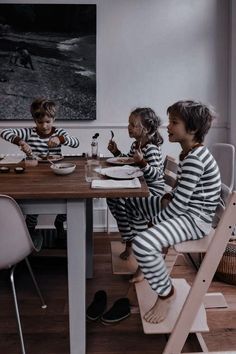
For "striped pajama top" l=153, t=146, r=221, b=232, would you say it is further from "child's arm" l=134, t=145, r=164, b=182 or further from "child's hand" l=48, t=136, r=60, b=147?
"child's hand" l=48, t=136, r=60, b=147

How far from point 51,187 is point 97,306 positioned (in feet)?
2.67

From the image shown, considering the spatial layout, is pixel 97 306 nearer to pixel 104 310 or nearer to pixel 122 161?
pixel 104 310

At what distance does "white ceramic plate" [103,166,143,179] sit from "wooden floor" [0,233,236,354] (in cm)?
75

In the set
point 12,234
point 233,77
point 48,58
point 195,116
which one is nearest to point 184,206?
point 195,116

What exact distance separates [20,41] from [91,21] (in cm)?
62

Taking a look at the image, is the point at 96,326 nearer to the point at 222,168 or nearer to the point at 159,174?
the point at 159,174

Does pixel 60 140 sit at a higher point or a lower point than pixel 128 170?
higher

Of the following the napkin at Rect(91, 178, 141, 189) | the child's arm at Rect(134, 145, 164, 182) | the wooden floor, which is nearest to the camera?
the napkin at Rect(91, 178, 141, 189)

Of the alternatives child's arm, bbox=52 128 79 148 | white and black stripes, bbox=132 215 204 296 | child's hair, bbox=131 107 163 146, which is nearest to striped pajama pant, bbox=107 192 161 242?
child's hair, bbox=131 107 163 146

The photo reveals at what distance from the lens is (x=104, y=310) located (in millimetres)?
2100

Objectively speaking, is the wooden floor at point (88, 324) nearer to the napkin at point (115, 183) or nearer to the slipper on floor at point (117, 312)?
the slipper on floor at point (117, 312)

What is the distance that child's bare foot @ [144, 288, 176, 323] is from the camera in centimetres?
173

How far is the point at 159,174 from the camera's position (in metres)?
2.34

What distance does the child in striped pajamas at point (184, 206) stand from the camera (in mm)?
1638
